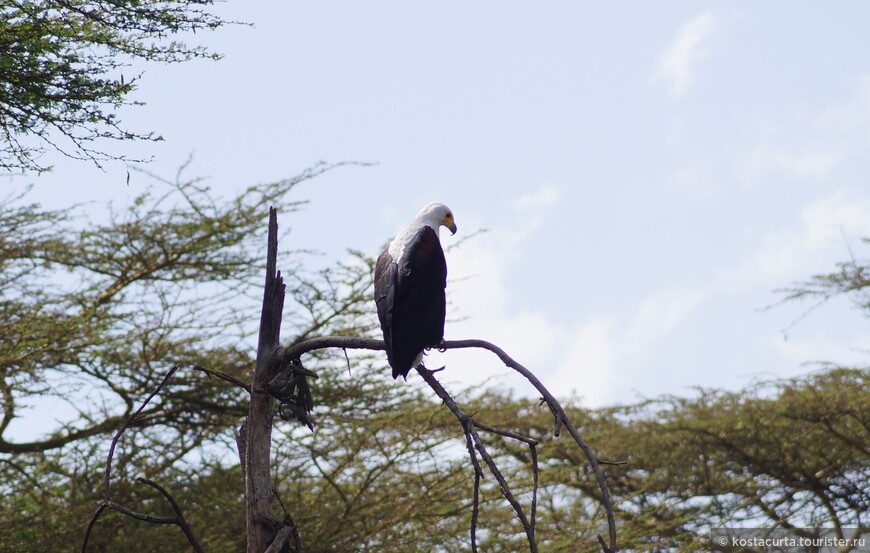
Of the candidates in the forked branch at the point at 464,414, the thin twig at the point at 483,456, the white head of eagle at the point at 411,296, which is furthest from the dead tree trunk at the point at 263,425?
the white head of eagle at the point at 411,296

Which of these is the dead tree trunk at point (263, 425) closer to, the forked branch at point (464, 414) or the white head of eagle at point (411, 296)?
the forked branch at point (464, 414)

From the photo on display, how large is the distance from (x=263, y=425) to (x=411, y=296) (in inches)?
43.0

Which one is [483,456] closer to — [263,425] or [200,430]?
[263,425]

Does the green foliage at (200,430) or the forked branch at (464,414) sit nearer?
the forked branch at (464,414)

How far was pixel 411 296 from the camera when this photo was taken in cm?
386

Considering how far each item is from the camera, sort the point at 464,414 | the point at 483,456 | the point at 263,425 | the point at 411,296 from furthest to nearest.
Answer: the point at 411,296 < the point at 263,425 < the point at 464,414 < the point at 483,456

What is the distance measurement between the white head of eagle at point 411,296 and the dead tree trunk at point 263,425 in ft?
2.28

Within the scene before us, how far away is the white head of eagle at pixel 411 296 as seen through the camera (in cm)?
371

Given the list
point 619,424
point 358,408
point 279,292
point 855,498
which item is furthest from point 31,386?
point 855,498

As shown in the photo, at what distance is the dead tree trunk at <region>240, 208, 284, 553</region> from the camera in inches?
113

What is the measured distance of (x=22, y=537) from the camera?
Answer: 26.1 feet

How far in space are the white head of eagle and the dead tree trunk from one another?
695 mm

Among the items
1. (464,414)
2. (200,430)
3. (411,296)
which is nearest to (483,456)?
(464,414)

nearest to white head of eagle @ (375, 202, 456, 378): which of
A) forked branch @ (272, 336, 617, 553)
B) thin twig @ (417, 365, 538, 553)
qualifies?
forked branch @ (272, 336, 617, 553)
